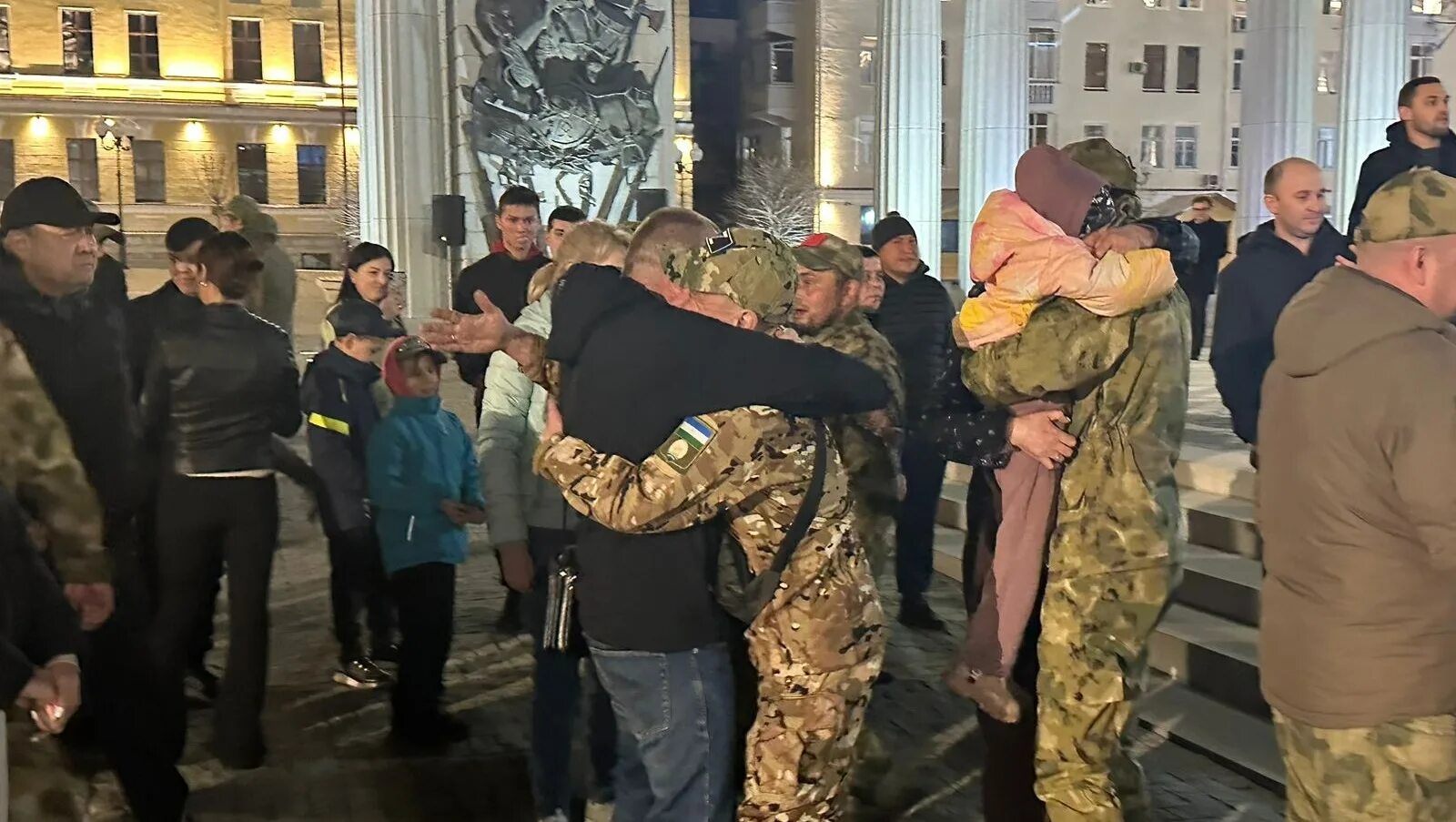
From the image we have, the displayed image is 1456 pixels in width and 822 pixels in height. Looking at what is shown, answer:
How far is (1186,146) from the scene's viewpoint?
5025 centimetres

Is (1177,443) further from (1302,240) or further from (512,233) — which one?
(512,233)

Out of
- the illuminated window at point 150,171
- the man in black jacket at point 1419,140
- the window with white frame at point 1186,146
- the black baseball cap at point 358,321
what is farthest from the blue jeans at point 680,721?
the window with white frame at point 1186,146

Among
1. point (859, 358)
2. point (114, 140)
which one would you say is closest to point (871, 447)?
point (859, 358)

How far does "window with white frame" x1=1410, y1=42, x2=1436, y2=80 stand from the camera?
4835 centimetres

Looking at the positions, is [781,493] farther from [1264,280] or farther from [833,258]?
[1264,280]

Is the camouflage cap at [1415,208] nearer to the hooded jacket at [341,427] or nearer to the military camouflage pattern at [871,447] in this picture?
the military camouflage pattern at [871,447]

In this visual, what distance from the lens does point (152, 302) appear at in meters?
5.54

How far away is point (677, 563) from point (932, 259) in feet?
54.2

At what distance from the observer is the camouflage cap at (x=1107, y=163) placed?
3.48 m

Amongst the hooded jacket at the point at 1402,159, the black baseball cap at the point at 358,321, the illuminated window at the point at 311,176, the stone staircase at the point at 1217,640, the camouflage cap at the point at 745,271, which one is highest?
the illuminated window at the point at 311,176

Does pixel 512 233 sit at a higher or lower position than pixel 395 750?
higher

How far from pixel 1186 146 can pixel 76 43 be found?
41.2 meters

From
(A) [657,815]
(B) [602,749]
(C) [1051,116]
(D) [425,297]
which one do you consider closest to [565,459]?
(A) [657,815]

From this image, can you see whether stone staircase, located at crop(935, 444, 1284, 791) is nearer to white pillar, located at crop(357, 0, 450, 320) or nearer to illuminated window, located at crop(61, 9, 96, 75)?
white pillar, located at crop(357, 0, 450, 320)
